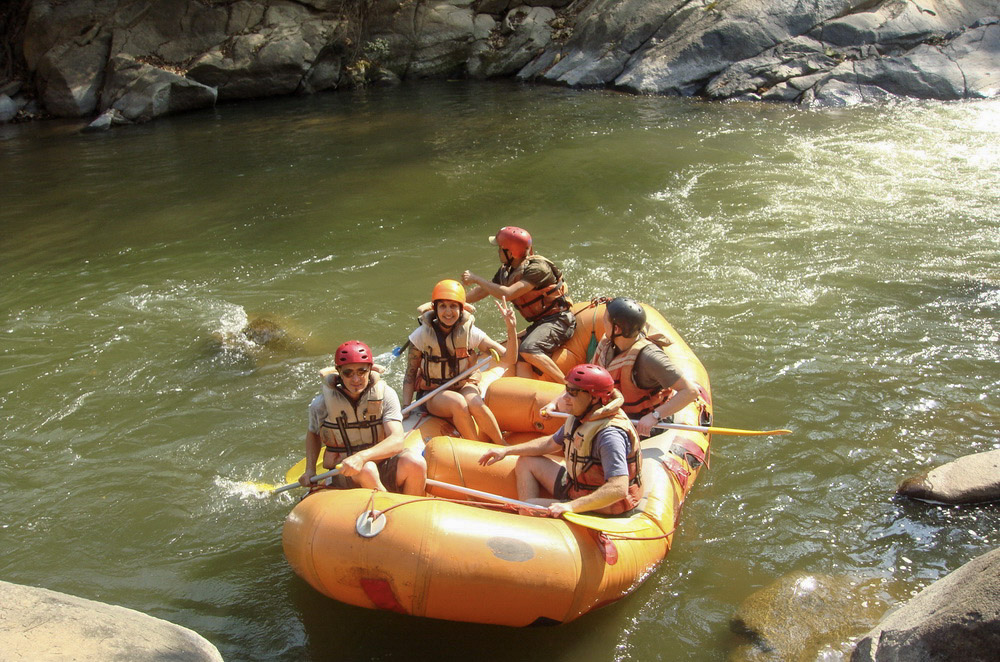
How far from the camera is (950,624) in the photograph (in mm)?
3246

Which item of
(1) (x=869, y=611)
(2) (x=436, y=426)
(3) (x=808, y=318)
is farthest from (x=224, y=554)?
(3) (x=808, y=318)

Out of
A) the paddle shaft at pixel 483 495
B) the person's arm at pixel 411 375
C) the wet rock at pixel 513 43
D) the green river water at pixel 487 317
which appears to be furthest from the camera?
the wet rock at pixel 513 43

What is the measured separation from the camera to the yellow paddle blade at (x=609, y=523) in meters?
4.05

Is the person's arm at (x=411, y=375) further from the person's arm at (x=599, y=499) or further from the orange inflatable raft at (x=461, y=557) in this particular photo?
the person's arm at (x=599, y=499)

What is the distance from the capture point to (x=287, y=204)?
11.3m

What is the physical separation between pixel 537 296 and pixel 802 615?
3064mm

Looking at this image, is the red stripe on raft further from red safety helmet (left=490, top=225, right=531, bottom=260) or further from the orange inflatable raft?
red safety helmet (left=490, top=225, right=531, bottom=260)

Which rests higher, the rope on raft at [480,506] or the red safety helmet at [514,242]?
the red safety helmet at [514,242]

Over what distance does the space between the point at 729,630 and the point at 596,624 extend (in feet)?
2.26

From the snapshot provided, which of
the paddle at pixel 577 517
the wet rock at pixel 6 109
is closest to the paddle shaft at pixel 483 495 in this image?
the paddle at pixel 577 517

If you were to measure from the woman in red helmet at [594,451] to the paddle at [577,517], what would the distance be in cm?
5

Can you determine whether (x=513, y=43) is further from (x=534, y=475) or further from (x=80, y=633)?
(x=80, y=633)

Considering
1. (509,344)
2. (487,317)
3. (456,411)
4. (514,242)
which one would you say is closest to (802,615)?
(456,411)

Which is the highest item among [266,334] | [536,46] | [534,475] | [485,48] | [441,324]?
[536,46]
